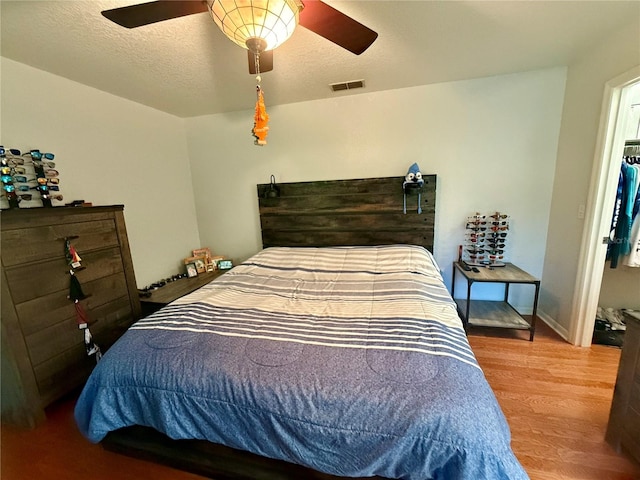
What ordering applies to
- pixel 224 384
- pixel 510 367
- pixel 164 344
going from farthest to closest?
pixel 510 367 → pixel 164 344 → pixel 224 384

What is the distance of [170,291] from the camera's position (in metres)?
2.55

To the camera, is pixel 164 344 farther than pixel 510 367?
No

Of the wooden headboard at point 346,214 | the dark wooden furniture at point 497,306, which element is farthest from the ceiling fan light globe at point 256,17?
the dark wooden furniture at point 497,306

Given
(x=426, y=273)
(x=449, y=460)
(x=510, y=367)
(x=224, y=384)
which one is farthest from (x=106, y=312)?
(x=510, y=367)

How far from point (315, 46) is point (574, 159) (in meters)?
2.28

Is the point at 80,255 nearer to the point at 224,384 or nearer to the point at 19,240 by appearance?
the point at 19,240

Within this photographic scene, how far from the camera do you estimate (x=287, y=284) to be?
198cm

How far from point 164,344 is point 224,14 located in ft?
4.86

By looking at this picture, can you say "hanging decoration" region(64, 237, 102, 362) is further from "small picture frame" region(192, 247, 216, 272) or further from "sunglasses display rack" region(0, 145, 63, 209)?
"small picture frame" region(192, 247, 216, 272)

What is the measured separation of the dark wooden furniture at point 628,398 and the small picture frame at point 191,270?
344 cm

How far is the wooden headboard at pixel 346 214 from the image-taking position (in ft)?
8.64

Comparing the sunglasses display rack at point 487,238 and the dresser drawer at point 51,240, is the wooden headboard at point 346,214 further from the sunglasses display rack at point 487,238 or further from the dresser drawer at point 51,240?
the dresser drawer at point 51,240

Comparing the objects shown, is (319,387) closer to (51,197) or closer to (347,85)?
(51,197)

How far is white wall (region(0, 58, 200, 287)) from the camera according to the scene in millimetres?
1817
